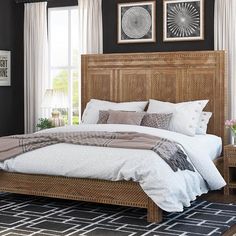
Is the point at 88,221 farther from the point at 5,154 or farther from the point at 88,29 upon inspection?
the point at 88,29

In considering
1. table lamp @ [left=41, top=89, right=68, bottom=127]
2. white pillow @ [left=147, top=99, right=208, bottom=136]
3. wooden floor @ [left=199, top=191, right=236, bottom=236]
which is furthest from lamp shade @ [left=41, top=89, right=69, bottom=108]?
wooden floor @ [left=199, top=191, right=236, bottom=236]

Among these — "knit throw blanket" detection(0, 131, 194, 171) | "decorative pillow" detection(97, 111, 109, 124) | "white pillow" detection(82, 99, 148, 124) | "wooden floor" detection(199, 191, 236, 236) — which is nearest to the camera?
"knit throw blanket" detection(0, 131, 194, 171)

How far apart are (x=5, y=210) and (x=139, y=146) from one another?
151 cm

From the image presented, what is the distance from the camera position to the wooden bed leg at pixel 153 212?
16.8 ft

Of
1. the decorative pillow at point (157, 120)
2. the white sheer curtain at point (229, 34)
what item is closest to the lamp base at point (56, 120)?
the decorative pillow at point (157, 120)

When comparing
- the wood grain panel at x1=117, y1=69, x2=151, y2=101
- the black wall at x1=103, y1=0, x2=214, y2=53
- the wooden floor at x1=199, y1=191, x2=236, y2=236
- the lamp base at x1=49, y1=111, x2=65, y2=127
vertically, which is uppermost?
the black wall at x1=103, y1=0, x2=214, y2=53

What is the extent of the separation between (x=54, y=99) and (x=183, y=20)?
84.1 inches

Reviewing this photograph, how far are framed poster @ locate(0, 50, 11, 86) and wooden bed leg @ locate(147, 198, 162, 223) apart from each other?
404 centimetres

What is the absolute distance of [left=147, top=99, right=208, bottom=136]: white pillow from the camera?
22.2 ft

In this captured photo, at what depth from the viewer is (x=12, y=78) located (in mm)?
8648

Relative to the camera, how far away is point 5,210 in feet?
18.4

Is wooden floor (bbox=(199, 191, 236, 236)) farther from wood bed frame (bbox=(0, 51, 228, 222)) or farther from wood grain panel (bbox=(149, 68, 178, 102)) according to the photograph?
wood grain panel (bbox=(149, 68, 178, 102))

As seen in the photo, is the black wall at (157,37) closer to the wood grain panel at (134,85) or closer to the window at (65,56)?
the wood grain panel at (134,85)

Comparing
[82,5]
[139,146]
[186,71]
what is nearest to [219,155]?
[186,71]
